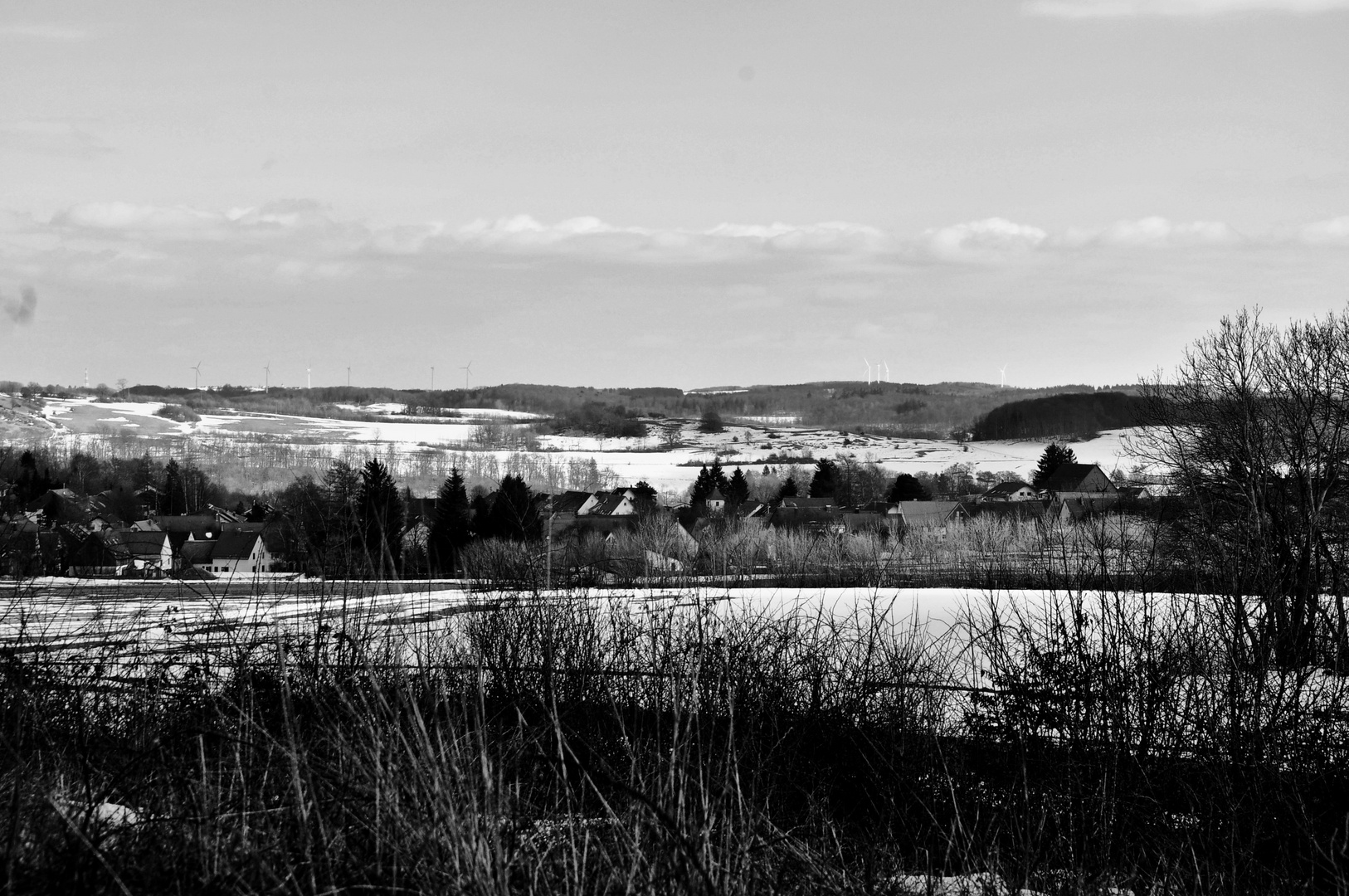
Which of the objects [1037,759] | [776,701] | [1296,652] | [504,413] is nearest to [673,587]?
[776,701]

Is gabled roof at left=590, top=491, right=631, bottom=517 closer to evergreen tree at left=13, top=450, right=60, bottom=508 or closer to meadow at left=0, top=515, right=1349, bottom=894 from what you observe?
evergreen tree at left=13, top=450, right=60, bottom=508

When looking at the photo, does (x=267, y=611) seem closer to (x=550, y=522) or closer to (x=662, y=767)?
(x=550, y=522)

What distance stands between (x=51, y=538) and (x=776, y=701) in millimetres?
7127

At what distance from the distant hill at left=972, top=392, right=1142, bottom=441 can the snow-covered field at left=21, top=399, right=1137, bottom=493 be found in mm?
3490

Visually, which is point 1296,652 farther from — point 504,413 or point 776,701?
point 504,413

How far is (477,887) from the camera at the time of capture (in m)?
3.34

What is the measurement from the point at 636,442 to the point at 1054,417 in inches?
2235

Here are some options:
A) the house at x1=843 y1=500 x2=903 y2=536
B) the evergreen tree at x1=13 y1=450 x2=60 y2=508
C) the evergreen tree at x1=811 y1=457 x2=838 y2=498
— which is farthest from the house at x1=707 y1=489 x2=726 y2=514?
the evergreen tree at x1=13 y1=450 x2=60 y2=508

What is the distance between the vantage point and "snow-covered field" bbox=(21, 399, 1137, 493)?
123000mm

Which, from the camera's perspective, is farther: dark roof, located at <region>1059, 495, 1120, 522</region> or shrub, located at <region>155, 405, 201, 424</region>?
shrub, located at <region>155, 405, 201, 424</region>

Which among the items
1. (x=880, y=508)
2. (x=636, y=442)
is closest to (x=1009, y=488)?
(x=880, y=508)

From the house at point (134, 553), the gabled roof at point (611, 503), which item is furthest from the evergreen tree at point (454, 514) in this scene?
the gabled roof at point (611, 503)

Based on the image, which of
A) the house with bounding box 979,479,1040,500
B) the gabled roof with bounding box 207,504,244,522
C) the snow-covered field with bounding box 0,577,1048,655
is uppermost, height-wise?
the snow-covered field with bounding box 0,577,1048,655

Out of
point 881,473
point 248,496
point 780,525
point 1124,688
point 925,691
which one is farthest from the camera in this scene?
point 881,473
